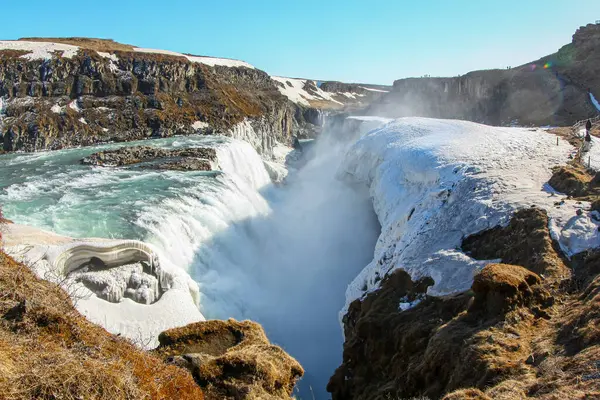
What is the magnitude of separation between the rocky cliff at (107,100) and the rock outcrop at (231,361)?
123 ft

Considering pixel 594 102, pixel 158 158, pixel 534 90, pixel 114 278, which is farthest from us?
pixel 534 90

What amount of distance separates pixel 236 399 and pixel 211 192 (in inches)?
821

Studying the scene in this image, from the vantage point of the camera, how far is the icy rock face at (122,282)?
1241cm

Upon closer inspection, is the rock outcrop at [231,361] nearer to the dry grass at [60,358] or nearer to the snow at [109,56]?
the dry grass at [60,358]

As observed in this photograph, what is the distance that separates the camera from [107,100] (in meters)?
45.9

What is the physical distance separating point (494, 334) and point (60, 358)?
6.93 metres

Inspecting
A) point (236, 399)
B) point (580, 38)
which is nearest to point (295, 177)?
point (580, 38)

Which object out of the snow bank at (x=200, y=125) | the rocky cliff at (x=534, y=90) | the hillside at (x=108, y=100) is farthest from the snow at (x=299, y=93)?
the snow bank at (x=200, y=125)


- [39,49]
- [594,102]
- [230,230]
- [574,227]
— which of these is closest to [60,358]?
[574,227]

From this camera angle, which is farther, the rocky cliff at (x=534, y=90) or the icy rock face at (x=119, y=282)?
the rocky cliff at (x=534, y=90)

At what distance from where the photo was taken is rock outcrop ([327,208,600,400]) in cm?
580

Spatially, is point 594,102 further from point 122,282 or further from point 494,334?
point 122,282

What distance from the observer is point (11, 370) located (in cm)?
373

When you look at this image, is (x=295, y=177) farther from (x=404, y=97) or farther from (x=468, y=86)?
(x=404, y=97)
